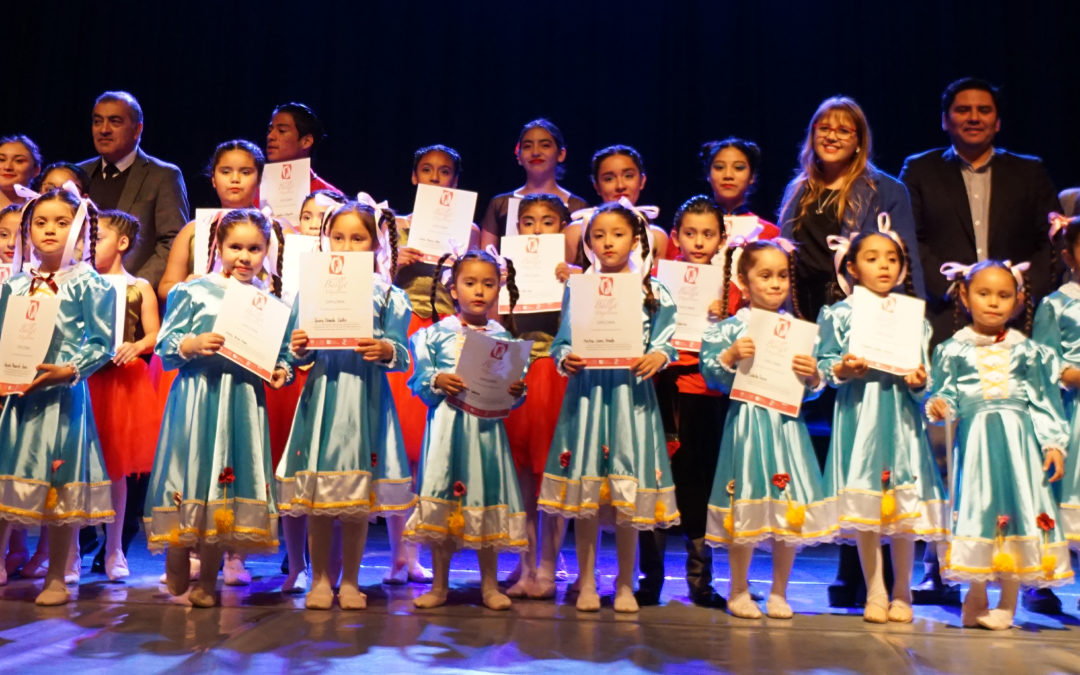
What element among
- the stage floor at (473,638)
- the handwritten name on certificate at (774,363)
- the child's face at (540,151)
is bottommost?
the stage floor at (473,638)

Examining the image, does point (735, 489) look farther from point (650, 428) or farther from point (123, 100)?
point (123, 100)

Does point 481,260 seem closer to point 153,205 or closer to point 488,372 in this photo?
point 488,372

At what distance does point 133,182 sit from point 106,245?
3.24 ft

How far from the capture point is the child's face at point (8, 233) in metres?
5.13

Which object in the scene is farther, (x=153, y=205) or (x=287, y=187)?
(x=153, y=205)

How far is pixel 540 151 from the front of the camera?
5562mm

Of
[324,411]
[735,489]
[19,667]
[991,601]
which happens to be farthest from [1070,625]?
[19,667]

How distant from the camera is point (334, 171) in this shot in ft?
25.3

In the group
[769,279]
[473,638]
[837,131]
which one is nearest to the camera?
[473,638]

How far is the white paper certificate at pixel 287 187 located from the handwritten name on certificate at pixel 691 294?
1.92 m

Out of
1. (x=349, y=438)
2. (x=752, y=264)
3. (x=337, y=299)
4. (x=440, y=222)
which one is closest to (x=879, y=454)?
(x=752, y=264)

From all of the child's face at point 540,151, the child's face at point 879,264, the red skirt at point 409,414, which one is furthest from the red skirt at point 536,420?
the child's face at point 879,264

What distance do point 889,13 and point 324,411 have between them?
4938mm

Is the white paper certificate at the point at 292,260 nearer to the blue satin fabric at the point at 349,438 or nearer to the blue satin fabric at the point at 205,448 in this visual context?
the blue satin fabric at the point at 349,438
